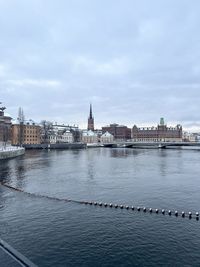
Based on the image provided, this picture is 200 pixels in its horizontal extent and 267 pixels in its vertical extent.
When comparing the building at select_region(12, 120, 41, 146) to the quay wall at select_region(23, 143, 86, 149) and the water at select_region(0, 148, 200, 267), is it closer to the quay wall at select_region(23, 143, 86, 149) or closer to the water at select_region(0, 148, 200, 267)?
the quay wall at select_region(23, 143, 86, 149)

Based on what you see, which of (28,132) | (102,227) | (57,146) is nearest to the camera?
(102,227)

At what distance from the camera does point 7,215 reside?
1164 inches

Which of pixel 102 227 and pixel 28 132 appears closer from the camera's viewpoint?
pixel 102 227

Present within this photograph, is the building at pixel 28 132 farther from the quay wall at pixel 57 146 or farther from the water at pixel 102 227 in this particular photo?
the water at pixel 102 227

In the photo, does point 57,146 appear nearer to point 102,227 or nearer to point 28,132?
point 28,132

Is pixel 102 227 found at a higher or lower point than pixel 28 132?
lower

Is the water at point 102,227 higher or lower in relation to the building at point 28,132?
lower

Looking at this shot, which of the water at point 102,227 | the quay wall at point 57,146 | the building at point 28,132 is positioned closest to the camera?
the water at point 102,227

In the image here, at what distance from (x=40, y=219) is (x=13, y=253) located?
31.1 ft

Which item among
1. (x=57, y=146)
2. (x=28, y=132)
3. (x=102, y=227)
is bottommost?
(x=102, y=227)

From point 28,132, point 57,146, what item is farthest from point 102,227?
point 28,132

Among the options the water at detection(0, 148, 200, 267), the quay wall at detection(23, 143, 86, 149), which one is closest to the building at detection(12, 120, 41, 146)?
the quay wall at detection(23, 143, 86, 149)

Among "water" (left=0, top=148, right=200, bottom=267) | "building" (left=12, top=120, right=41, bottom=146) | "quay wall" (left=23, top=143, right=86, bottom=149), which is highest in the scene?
"building" (left=12, top=120, right=41, bottom=146)

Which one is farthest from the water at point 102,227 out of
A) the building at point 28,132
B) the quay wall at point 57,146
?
the building at point 28,132
